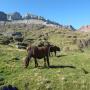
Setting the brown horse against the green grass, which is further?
the brown horse

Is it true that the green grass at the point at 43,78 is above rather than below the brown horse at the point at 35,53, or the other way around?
below

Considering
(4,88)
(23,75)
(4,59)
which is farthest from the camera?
(4,59)

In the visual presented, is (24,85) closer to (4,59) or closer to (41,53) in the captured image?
(41,53)

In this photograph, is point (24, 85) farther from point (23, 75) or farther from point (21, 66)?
point (21, 66)

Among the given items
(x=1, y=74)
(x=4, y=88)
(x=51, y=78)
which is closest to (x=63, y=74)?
(x=51, y=78)

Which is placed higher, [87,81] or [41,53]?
[41,53]

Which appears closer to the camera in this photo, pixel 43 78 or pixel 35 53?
pixel 43 78

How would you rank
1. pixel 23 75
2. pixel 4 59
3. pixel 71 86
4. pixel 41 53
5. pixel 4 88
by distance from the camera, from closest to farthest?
1. pixel 4 88
2. pixel 71 86
3. pixel 23 75
4. pixel 41 53
5. pixel 4 59

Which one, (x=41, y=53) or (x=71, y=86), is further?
(x=41, y=53)

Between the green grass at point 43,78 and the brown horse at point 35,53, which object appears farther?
the brown horse at point 35,53

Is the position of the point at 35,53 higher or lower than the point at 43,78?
higher

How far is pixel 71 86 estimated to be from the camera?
2516 cm

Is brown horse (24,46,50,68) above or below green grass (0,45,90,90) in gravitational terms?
above

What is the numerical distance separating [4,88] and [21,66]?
11754 millimetres
